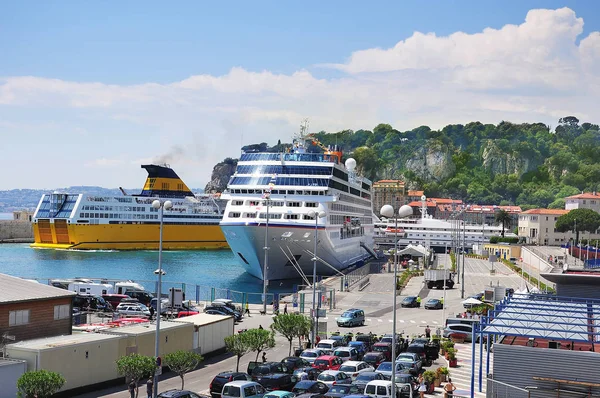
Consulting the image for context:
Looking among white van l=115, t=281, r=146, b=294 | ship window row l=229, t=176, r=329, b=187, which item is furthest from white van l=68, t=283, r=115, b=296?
ship window row l=229, t=176, r=329, b=187

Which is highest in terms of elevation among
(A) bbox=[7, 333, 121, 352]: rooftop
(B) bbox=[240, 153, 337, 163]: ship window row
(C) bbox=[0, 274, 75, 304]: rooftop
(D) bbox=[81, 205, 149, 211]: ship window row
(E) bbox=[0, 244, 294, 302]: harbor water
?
(B) bbox=[240, 153, 337, 163]: ship window row

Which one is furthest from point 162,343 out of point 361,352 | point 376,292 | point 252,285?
point 252,285

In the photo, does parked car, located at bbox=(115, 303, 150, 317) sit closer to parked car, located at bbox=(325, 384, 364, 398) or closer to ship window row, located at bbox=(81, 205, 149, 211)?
parked car, located at bbox=(325, 384, 364, 398)

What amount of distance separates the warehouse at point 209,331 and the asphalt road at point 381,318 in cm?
46

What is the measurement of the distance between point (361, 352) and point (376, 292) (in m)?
23.2

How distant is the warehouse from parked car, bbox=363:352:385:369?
5771 millimetres

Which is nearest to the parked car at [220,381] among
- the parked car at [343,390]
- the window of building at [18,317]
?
the parked car at [343,390]

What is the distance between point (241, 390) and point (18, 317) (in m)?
8.17

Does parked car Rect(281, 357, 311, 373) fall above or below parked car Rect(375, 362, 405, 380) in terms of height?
below

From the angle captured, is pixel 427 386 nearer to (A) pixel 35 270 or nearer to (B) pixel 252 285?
(B) pixel 252 285

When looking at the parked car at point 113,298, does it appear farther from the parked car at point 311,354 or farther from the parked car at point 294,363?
the parked car at point 294,363

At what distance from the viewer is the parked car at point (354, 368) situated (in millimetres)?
21641

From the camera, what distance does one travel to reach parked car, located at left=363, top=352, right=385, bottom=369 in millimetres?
23936

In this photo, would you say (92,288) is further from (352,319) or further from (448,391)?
(448,391)
